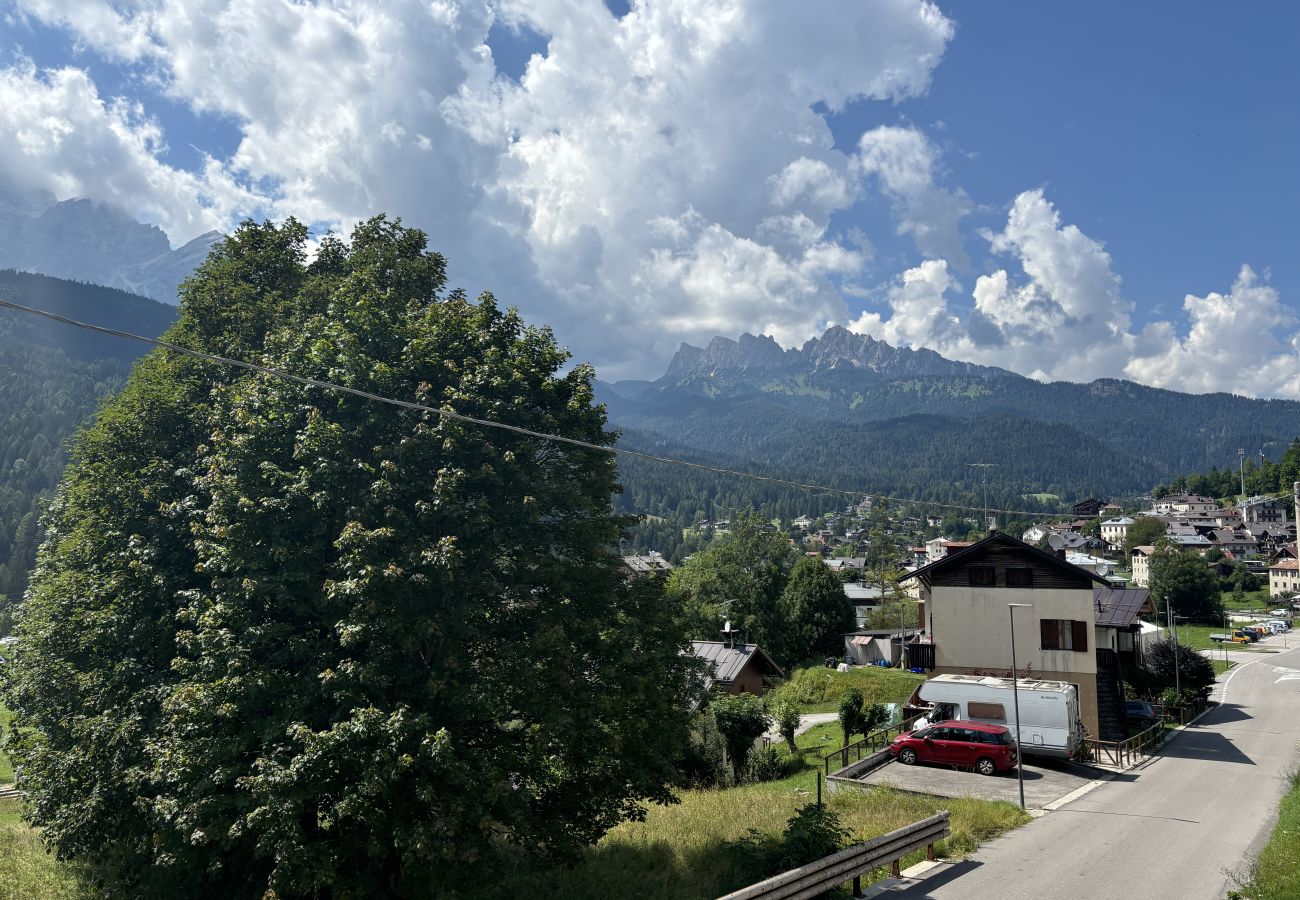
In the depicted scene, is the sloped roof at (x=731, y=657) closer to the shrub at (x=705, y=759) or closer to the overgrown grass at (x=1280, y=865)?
the shrub at (x=705, y=759)

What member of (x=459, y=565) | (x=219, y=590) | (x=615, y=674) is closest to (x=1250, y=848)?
(x=615, y=674)

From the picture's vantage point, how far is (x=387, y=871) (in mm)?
17219

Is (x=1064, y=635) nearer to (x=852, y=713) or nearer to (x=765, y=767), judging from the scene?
(x=852, y=713)

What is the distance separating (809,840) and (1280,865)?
30.7ft

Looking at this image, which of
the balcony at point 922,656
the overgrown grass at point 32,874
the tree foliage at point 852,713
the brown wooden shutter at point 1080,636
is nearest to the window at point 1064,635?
the brown wooden shutter at point 1080,636

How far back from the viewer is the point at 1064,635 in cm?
3788

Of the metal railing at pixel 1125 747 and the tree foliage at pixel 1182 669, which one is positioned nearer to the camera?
the metal railing at pixel 1125 747

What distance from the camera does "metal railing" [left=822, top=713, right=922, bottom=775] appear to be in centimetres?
3216

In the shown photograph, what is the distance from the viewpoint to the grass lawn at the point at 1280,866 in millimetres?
13398

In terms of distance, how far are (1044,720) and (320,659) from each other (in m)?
27.2

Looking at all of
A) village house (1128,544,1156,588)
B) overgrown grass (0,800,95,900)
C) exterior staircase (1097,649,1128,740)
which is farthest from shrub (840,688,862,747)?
village house (1128,544,1156,588)

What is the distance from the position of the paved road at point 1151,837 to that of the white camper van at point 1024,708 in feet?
8.27

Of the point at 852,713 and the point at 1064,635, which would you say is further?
the point at 1064,635

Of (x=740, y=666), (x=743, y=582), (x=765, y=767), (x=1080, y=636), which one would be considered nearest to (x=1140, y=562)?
(x=743, y=582)
